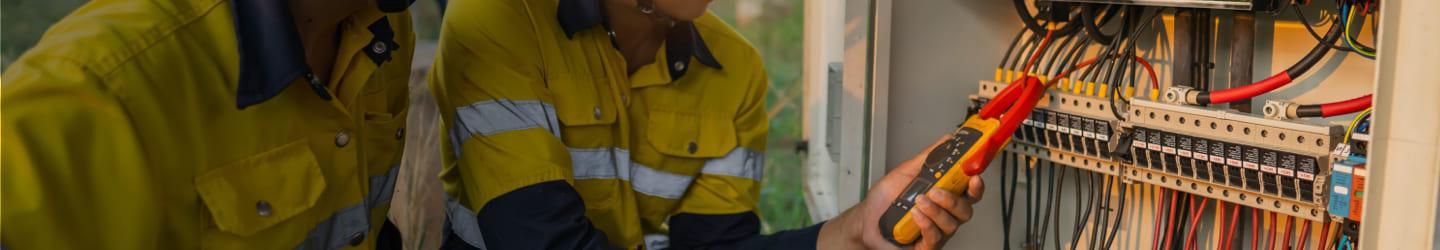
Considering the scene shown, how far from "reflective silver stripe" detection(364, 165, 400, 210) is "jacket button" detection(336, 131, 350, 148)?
16cm

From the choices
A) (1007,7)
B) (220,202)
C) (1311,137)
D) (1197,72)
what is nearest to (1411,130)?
(1311,137)

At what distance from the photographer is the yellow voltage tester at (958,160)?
1311 mm

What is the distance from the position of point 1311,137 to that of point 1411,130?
0.34m

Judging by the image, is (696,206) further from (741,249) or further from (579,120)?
(579,120)

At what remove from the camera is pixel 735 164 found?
1.72 m

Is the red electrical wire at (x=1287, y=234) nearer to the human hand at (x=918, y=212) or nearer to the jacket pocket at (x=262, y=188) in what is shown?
the human hand at (x=918, y=212)

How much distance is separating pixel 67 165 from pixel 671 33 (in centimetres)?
88

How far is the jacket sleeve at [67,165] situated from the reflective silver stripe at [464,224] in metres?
0.59

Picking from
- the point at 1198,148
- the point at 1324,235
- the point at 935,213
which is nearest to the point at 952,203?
the point at 935,213

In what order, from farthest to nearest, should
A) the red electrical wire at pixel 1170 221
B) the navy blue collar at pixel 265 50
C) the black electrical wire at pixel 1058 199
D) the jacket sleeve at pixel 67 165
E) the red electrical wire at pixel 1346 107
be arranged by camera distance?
the black electrical wire at pixel 1058 199
the red electrical wire at pixel 1170 221
the red electrical wire at pixel 1346 107
the navy blue collar at pixel 265 50
the jacket sleeve at pixel 67 165

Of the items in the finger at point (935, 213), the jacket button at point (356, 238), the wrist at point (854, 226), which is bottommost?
the wrist at point (854, 226)

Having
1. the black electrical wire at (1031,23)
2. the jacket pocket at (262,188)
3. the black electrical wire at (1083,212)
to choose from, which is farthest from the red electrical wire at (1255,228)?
the jacket pocket at (262,188)

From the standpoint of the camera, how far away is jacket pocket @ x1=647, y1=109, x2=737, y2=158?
1.66 meters

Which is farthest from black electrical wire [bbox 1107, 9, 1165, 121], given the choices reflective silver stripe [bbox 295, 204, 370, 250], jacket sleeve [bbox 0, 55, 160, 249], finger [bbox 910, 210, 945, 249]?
jacket sleeve [bbox 0, 55, 160, 249]
